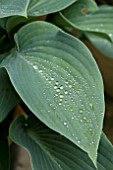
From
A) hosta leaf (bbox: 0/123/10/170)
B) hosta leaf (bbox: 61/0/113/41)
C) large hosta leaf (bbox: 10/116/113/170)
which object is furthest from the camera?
hosta leaf (bbox: 61/0/113/41)

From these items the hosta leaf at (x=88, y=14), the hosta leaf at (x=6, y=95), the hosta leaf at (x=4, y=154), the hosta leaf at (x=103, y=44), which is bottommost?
the hosta leaf at (x=103, y=44)

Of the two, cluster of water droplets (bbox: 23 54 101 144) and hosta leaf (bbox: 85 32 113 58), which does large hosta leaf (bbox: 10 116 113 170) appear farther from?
hosta leaf (bbox: 85 32 113 58)

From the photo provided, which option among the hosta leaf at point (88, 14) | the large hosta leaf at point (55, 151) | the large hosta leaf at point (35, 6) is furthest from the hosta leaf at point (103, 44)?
the large hosta leaf at point (55, 151)

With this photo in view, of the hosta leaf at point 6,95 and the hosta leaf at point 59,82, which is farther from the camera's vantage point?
the hosta leaf at point 6,95

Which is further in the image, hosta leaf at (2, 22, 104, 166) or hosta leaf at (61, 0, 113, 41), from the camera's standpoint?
hosta leaf at (61, 0, 113, 41)

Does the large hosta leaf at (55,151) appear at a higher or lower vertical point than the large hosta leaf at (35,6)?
lower

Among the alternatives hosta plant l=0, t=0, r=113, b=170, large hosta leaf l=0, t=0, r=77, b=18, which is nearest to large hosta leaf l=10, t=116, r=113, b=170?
hosta plant l=0, t=0, r=113, b=170

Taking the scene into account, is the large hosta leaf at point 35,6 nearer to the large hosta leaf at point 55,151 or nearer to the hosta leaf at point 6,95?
the hosta leaf at point 6,95
